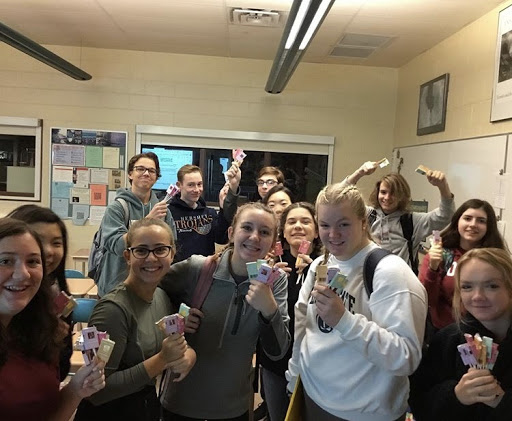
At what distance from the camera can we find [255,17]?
14.0 ft

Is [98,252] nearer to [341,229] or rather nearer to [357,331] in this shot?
[341,229]

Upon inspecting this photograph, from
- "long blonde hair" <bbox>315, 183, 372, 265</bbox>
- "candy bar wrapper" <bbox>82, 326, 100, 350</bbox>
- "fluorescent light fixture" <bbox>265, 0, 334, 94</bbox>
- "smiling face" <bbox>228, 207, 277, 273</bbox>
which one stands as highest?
"fluorescent light fixture" <bbox>265, 0, 334, 94</bbox>

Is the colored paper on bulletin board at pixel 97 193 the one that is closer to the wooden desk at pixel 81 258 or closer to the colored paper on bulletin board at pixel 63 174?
the colored paper on bulletin board at pixel 63 174

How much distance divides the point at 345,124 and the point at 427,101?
1212 mm

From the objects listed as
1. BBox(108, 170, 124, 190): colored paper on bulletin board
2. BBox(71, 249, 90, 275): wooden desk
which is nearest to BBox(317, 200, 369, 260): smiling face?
BBox(71, 249, 90, 275): wooden desk

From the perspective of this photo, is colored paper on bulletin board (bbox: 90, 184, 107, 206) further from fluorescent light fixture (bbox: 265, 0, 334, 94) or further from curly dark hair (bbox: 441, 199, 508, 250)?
curly dark hair (bbox: 441, 199, 508, 250)

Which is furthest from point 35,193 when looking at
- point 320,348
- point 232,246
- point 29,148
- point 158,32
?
point 320,348

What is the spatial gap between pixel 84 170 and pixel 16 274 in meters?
4.74

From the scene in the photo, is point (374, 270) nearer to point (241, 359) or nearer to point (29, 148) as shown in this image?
point (241, 359)

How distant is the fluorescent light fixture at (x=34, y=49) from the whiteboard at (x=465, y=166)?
4.03 meters

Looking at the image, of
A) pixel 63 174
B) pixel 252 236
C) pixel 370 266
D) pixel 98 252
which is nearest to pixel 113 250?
pixel 98 252

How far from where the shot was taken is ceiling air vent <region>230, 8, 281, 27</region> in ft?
13.6

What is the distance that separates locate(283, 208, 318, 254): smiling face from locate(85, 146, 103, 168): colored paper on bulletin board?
3857 millimetres

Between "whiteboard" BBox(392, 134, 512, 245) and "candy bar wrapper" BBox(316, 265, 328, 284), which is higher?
"whiteboard" BBox(392, 134, 512, 245)
